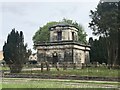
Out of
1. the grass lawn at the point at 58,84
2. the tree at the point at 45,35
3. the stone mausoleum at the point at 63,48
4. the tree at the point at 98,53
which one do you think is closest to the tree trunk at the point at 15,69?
the grass lawn at the point at 58,84

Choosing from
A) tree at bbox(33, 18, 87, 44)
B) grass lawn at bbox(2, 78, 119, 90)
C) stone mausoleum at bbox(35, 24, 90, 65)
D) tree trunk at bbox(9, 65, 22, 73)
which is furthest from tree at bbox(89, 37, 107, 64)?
grass lawn at bbox(2, 78, 119, 90)

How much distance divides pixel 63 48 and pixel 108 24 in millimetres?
12078

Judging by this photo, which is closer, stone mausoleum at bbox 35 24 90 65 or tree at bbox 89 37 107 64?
stone mausoleum at bbox 35 24 90 65

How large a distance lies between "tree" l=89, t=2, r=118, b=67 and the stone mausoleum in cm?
605

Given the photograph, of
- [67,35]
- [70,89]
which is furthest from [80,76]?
[67,35]

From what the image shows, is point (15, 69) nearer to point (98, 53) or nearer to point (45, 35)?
point (98, 53)

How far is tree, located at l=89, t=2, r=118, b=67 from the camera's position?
4131 centimetres

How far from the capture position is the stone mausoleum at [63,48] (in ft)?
164

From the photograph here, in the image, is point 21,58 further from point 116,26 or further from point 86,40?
point 86,40

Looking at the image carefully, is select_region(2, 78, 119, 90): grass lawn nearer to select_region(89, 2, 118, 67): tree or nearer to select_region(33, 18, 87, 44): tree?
select_region(89, 2, 118, 67): tree

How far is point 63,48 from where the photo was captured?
5059 centimetres

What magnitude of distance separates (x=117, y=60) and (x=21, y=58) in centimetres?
1899

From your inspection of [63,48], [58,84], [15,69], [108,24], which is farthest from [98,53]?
[58,84]

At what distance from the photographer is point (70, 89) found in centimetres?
Result: 1667
